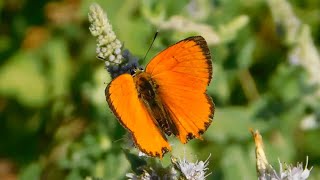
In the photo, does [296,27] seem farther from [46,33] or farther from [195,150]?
[46,33]

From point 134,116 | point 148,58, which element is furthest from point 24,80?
point 134,116

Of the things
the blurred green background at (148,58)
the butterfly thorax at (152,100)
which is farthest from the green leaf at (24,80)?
the butterfly thorax at (152,100)

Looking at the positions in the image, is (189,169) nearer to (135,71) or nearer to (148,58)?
(135,71)

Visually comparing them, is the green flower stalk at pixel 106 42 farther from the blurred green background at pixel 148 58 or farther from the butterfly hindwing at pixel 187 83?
the blurred green background at pixel 148 58

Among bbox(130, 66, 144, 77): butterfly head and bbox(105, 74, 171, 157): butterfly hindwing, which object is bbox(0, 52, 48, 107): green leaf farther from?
bbox(105, 74, 171, 157): butterfly hindwing

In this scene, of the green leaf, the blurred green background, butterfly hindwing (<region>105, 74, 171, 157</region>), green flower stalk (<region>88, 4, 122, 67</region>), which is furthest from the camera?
the green leaf

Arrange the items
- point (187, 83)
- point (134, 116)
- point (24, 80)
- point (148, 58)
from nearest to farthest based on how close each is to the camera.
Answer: point (134, 116), point (187, 83), point (148, 58), point (24, 80)

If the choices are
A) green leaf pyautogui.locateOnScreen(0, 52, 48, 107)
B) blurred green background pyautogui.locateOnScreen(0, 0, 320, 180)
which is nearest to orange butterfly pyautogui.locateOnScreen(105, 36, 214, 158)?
blurred green background pyautogui.locateOnScreen(0, 0, 320, 180)
